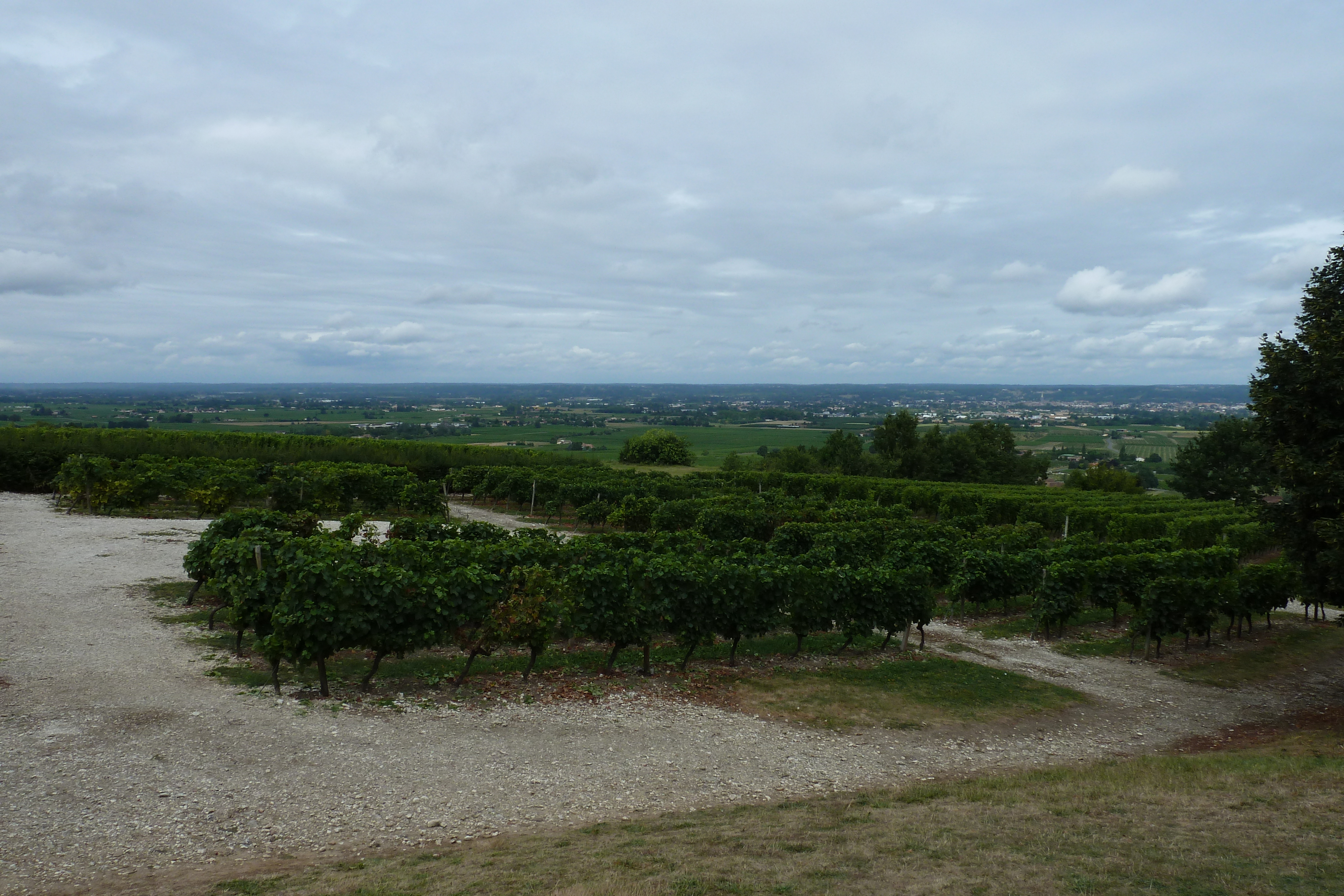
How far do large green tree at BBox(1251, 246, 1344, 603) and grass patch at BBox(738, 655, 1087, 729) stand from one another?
17.3 ft

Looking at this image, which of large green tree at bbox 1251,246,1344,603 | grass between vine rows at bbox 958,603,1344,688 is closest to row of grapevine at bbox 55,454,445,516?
grass between vine rows at bbox 958,603,1344,688

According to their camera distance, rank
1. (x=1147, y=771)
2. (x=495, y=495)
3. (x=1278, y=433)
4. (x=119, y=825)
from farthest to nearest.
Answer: (x=495, y=495)
(x=1278, y=433)
(x=1147, y=771)
(x=119, y=825)

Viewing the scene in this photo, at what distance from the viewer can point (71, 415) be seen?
114 metres

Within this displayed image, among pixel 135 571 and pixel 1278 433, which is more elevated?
pixel 1278 433

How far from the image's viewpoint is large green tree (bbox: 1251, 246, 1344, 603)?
13031 mm

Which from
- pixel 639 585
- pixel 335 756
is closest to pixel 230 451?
pixel 639 585

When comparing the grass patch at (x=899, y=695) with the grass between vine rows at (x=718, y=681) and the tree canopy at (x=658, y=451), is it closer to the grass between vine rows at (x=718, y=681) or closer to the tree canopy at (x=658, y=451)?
the grass between vine rows at (x=718, y=681)

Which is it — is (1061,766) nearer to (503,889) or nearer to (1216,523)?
Answer: (503,889)

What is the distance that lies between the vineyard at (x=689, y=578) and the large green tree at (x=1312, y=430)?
3.62m

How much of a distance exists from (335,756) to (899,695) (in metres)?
10.3

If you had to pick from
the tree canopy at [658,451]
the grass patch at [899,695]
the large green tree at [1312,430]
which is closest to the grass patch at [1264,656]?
the large green tree at [1312,430]

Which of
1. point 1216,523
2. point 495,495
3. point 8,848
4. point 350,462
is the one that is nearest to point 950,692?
point 8,848

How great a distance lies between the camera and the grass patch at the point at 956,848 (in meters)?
7.02

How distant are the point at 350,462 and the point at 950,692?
41.0 meters
